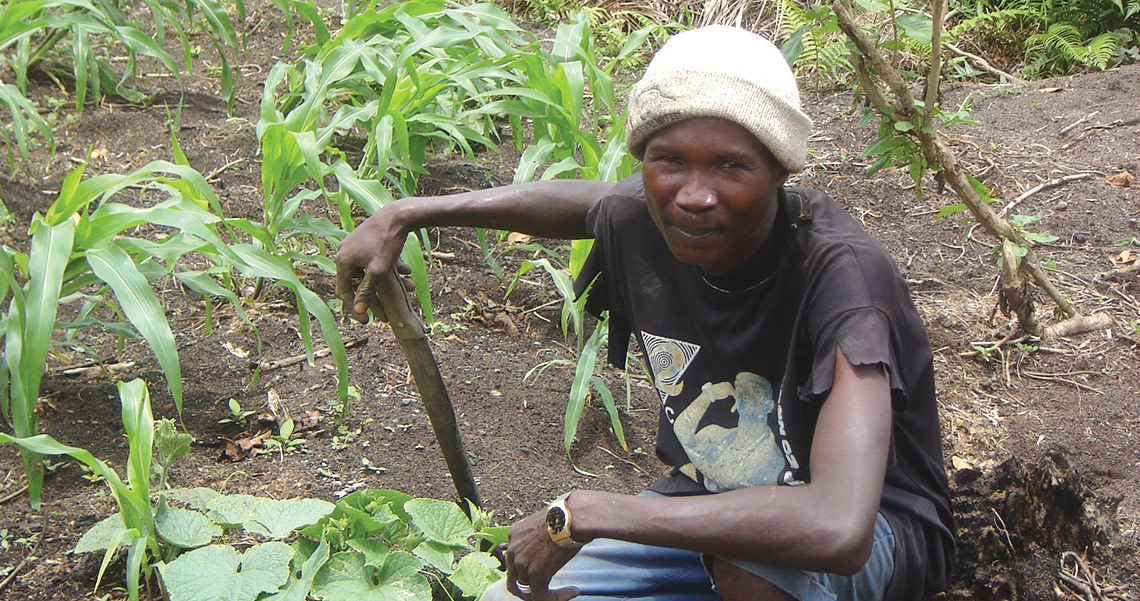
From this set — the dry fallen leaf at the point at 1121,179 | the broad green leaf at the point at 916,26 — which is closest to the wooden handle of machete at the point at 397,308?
the broad green leaf at the point at 916,26

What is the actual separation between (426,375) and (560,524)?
1.95ft

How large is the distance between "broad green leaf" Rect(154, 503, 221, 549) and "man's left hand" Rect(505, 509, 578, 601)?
64 centimetres

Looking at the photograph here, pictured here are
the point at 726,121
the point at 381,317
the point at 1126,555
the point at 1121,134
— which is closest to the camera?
the point at 726,121

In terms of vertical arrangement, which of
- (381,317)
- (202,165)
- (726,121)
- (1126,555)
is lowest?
(1126,555)

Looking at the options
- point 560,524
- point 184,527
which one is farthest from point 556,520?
point 184,527

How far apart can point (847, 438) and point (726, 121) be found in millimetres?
Result: 467

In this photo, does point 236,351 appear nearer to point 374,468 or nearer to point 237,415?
point 237,415

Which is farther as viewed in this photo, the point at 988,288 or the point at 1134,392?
the point at 988,288

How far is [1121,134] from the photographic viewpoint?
12.2 feet

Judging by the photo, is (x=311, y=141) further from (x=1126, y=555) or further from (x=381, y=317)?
(x=1126, y=555)

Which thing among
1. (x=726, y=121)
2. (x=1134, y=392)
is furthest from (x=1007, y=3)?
(x=726, y=121)

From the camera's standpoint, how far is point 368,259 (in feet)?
5.91

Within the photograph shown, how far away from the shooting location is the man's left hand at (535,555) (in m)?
1.47

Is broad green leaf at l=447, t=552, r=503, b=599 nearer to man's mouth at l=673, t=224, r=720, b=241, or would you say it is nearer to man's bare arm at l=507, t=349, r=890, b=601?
man's bare arm at l=507, t=349, r=890, b=601
